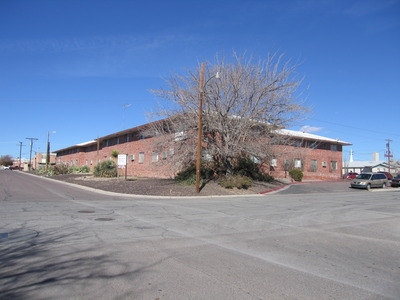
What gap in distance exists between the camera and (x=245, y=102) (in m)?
26.9

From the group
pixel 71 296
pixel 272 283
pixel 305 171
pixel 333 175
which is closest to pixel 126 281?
pixel 71 296

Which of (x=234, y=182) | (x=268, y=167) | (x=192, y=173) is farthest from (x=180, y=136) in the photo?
(x=268, y=167)

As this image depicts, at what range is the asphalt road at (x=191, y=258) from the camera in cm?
511

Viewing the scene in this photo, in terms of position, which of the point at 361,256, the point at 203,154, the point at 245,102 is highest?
the point at 245,102

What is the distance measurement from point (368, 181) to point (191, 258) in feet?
106

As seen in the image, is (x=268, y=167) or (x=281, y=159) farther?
(x=281, y=159)

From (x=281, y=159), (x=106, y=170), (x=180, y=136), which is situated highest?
(x=180, y=136)

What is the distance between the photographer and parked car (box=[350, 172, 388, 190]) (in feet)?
114

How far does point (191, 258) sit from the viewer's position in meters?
6.86

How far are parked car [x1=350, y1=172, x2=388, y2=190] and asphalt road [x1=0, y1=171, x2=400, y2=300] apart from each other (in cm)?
2417

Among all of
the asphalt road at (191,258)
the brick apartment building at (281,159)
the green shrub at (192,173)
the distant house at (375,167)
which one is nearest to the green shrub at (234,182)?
the green shrub at (192,173)

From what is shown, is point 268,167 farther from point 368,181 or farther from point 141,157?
point 141,157

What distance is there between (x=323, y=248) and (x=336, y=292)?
10.5 ft

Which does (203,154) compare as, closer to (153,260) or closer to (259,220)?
(259,220)
